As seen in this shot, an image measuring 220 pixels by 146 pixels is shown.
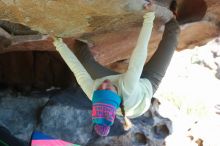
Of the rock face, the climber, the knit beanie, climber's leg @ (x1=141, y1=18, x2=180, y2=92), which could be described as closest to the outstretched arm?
the climber

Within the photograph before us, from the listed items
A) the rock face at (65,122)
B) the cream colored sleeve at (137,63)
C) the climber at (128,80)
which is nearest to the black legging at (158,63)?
the climber at (128,80)

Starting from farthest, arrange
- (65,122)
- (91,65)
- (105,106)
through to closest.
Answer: (65,122) < (91,65) < (105,106)

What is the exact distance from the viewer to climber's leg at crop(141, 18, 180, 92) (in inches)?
94.4

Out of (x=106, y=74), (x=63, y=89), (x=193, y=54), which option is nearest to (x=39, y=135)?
(x=106, y=74)

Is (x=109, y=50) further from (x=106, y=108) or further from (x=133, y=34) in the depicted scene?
(x=106, y=108)

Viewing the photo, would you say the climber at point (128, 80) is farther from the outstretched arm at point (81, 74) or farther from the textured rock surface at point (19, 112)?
the textured rock surface at point (19, 112)

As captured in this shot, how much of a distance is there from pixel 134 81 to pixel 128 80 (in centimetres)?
3

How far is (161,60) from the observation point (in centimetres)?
243

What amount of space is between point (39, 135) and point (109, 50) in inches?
51.1

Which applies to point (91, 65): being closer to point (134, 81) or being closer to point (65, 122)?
point (134, 81)

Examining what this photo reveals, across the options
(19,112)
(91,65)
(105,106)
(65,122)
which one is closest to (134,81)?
(105,106)

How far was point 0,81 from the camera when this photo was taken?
4.38 m

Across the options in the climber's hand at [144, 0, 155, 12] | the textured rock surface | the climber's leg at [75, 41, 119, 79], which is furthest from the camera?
the textured rock surface

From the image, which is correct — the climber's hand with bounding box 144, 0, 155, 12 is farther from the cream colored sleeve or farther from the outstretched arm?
the outstretched arm
